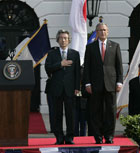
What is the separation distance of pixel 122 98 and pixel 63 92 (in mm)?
3697

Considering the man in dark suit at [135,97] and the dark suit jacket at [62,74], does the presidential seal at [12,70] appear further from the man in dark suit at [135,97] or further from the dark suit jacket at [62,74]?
the man in dark suit at [135,97]

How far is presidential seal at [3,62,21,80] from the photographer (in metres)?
7.31

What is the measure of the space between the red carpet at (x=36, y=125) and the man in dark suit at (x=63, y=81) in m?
A: 4.29

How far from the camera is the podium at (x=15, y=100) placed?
7.29 meters

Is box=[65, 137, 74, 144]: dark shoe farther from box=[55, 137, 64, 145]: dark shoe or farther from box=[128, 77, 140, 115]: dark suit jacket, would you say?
box=[128, 77, 140, 115]: dark suit jacket

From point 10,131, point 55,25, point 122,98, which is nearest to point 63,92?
point 10,131

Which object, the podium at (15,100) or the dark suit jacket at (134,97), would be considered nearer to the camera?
the podium at (15,100)

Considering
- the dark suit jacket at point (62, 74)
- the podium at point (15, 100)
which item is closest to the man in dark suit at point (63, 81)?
the dark suit jacket at point (62, 74)

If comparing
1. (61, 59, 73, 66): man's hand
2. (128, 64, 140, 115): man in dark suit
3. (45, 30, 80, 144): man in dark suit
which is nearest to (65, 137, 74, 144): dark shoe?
(45, 30, 80, 144): man in dark suit

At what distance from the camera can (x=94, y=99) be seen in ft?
25.0

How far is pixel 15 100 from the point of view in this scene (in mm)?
7328

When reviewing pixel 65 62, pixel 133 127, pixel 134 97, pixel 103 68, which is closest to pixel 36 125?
pixel 134 97

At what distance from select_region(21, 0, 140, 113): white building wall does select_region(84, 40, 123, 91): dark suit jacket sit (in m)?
8.01

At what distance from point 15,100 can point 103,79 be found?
1.30 meters
